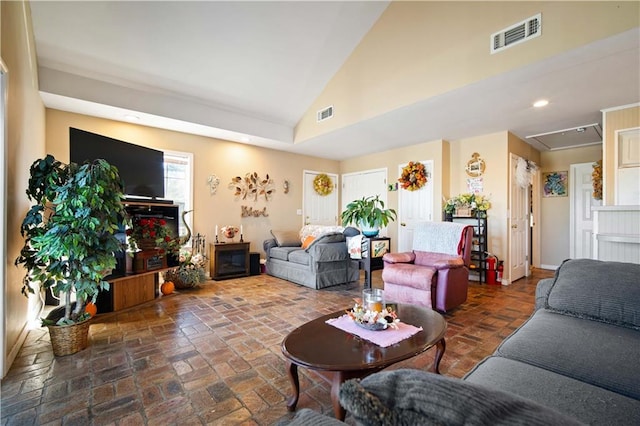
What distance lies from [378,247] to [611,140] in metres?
3.18

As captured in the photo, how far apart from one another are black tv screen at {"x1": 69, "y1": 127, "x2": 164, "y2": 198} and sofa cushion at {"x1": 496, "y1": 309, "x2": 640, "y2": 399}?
418 centimetres

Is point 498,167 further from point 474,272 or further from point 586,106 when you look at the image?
point 474,272

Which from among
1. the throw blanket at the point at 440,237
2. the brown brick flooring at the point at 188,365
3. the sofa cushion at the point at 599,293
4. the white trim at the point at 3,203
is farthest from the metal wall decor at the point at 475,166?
the white trim at the point at 3,203

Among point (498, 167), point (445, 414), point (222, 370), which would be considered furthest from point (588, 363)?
point (498, 167)

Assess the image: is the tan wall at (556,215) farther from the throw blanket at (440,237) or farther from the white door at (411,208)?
the throw blanket at (440,237)

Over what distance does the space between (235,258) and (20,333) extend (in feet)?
9.66

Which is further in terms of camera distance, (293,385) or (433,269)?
(433,269)

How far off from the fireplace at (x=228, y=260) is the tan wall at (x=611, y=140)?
5.25 m

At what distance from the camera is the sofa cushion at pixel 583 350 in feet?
3.81

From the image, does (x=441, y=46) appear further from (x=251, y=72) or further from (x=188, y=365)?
(x=188, y=365)

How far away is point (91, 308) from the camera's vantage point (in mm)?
3027

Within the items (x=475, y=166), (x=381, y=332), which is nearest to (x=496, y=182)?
(x=475, y=166)

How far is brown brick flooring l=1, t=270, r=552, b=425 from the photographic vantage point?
1644mm

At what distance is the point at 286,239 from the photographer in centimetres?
543
